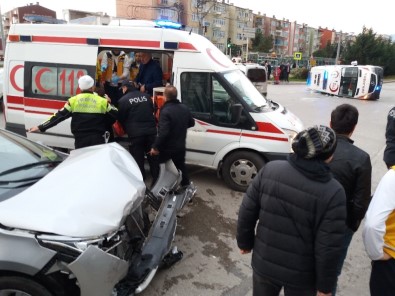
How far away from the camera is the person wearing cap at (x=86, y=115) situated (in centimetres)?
482

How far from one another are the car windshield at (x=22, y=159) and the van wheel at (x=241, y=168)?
273 centimetres

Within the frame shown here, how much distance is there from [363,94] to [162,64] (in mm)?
16627

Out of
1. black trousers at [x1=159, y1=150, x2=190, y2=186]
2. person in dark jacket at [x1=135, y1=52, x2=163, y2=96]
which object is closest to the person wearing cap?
black trousers at [x1=159, y1=150, x2=190, y2=186]

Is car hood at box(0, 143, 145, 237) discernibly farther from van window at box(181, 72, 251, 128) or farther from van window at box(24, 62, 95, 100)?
van window at box(24, 62, 95, 100)

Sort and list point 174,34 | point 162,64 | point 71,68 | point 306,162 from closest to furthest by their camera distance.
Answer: point 306,162, point 174,34, point 71,68, point 162,64

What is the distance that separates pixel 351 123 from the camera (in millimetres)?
→ 2705

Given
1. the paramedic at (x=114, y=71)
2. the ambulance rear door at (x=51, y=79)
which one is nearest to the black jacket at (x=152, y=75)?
the paramedic at (x=114, y=71)

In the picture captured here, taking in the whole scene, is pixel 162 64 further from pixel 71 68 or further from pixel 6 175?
pixel 6 175

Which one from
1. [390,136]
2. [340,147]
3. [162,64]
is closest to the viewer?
[340,147]

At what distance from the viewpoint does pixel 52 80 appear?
239 inches

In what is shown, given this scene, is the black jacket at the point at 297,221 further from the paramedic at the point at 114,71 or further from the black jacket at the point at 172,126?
the paramedic at the point at 114,71

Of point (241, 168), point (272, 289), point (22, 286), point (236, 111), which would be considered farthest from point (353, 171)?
point (241, 168)

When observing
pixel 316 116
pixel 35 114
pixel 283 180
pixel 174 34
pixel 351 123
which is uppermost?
pixel 174 34

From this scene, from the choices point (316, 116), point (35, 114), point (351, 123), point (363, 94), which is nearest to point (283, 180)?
point (351, 123)
